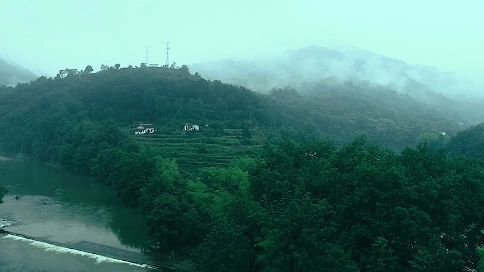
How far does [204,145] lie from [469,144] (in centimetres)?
3032

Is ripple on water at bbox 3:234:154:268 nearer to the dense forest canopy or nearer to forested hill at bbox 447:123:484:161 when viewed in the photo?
the dense forest canopy

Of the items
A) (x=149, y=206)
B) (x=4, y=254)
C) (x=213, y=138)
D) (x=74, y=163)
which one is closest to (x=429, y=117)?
(x=213, y=138)

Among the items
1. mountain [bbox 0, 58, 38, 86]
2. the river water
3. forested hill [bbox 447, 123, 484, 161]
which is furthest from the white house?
mountain [bbox 0, 58, 38, 86]

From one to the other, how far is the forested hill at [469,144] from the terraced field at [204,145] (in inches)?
909

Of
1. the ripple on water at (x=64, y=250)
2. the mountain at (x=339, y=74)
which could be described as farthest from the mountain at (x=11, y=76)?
the ripple on water at (x=64, y=250)

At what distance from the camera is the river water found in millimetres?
19875

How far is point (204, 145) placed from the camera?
44.5 meters

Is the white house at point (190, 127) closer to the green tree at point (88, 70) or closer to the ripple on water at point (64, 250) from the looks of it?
the ripple on water at point (64, 250)

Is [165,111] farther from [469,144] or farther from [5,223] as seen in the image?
[469,144]

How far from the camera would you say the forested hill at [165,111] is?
55.4 meters

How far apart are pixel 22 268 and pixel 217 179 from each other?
1185 cm

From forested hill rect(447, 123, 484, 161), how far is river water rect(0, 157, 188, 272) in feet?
122

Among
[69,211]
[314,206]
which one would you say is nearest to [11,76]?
[69,211]

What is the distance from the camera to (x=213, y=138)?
159 feet
